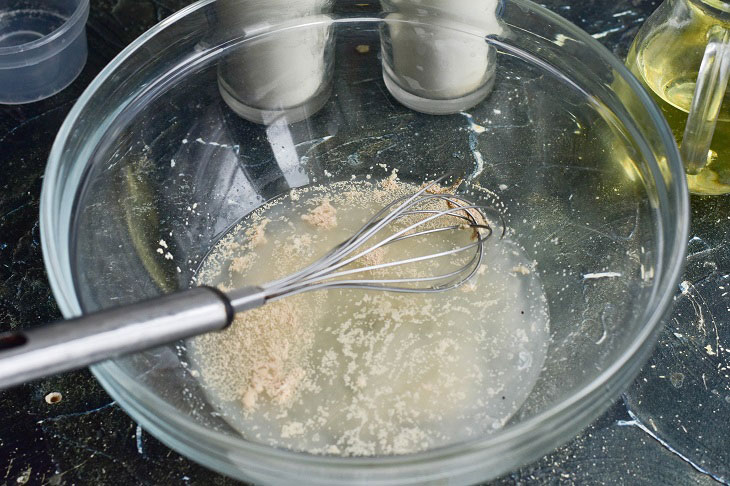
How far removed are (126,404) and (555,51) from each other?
54cm

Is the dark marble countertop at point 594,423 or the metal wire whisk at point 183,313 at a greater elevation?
the metal wire whisk at point 183,313

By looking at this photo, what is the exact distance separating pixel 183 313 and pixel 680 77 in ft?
1.90

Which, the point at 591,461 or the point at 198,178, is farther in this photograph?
the point at 198,178

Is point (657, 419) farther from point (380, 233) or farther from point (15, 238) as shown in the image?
point (15, 238)

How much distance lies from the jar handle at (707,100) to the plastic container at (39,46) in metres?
0.69

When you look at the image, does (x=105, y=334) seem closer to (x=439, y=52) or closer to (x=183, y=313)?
(x=183, y=313)

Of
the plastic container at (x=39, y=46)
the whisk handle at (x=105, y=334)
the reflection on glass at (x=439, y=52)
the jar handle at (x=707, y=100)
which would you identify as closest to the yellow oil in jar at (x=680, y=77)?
the jar handle at (x=707, y=100)

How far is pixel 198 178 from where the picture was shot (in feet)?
3.01

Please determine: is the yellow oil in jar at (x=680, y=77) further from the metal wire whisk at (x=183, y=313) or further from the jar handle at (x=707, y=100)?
the metal wire whisk at (x=183, y=313)

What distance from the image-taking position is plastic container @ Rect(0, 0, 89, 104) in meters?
1.00

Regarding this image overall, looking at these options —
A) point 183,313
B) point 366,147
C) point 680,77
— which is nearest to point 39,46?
point 366,147

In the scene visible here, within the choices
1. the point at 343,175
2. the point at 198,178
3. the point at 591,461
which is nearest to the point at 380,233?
the point at 343,175

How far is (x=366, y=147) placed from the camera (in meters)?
0.96

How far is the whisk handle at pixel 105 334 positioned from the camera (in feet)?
1.88
